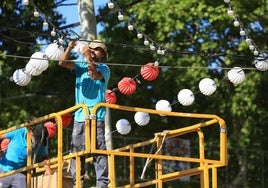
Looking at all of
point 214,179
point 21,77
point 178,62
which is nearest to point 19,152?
point 21,77

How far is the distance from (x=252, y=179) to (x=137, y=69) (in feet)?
25.5

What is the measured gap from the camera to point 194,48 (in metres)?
24.1

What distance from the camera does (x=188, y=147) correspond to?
25.8 metres

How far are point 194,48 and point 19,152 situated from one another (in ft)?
46.3

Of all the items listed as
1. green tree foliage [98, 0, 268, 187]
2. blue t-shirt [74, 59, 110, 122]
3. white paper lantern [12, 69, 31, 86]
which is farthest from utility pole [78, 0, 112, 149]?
green tree foliage [98, 0, 268, 187]

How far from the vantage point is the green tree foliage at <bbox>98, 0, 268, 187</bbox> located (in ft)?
74.8

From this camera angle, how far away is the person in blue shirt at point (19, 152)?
10234 mm

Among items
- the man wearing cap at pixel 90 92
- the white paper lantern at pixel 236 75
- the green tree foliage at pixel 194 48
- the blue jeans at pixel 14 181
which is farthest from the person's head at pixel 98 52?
the green tree foliage at pixel 194 48

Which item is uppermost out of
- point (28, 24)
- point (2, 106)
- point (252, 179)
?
point (28, 24)

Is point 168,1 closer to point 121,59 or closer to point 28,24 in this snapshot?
point 121,59

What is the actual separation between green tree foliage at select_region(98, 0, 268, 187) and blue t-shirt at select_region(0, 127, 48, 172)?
37.5 feet

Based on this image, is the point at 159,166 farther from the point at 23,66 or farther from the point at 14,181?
the point at 23,66


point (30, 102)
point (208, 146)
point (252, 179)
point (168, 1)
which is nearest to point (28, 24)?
point (30, 102)

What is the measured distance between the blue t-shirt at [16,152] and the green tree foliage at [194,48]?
11.4 meters
